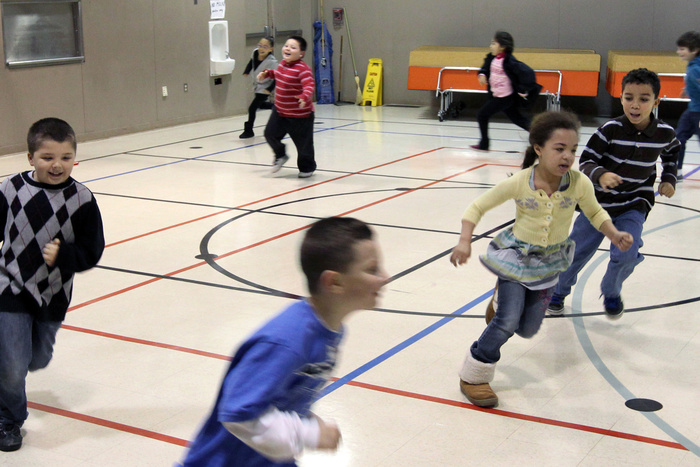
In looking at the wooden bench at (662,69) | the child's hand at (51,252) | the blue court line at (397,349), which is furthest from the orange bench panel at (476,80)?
the child's hand at (51,252)

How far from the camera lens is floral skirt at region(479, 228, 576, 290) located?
11.1 feet

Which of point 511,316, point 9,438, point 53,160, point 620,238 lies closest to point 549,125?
point 620,238

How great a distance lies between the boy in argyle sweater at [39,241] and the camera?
9.83ft

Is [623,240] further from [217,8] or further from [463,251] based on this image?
[217,8]

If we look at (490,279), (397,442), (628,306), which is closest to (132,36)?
(490,279)

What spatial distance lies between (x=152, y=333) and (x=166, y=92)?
29.1 feet

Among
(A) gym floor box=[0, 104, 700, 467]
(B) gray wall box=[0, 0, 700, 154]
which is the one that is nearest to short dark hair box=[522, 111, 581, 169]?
(A) gym floor box=[0, 104, 700, 467]

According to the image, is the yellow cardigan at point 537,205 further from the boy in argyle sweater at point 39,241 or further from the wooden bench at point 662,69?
the wooden bench at point 662,69

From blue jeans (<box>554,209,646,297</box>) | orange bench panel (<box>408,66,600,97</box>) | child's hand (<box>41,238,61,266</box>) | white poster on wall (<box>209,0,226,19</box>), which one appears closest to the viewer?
child's hand (<box>41,238,61,266</box>)

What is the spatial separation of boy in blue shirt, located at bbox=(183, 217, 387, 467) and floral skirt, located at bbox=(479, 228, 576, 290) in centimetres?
172

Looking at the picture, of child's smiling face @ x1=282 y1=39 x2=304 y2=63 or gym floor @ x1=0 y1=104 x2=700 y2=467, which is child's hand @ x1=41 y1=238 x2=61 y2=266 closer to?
gym floor @ x1=0 y1=104 x2=700 y2=467

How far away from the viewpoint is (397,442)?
3197mm

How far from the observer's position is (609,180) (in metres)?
3.87

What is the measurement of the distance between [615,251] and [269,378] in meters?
3.05
